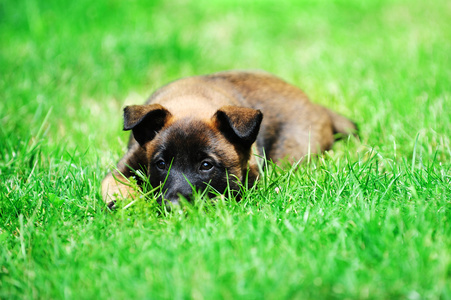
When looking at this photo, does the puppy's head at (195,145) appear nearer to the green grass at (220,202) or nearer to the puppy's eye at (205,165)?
the puppy's eye at (205,165)

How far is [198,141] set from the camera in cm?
328

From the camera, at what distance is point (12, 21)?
7.02 meters

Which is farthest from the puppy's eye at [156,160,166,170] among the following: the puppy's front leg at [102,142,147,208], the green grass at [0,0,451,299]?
the green grass at [0,0,451,299]

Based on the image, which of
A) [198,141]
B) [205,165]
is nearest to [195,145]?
[198,141]

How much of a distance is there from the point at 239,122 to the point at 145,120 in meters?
0.72

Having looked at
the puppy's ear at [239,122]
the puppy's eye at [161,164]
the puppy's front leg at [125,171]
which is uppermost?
the puppy's ear at [239,122]

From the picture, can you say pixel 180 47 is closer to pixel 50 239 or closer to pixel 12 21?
pixel 12 21

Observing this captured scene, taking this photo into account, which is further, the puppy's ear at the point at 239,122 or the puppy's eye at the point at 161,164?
the puppy's eye at the point at 161,164

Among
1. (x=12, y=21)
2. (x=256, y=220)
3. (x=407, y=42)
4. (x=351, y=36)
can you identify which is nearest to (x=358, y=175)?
(x=256, y=220)

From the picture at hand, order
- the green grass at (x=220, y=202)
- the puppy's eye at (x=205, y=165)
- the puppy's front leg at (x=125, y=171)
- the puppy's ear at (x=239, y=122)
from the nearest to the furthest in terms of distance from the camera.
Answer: the green grass at (x=220, y=202)
the puppy's ear at (x=239, y=122)
the puppy's eye at (x=205, y=165)
the puppy's front leg at (x=125, y=171)

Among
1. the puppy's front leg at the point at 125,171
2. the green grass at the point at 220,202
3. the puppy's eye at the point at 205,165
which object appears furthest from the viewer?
the puppy's front leg at the point at 125,171

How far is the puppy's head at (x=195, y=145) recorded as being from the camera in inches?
125

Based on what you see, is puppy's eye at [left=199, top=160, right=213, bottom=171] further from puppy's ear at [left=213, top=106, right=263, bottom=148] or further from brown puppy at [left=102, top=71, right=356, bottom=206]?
puppy's ear at [left=213, top=106, right=263, bottom=148]

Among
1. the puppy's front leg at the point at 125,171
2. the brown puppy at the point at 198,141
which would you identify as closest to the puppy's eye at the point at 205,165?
the brown puppy at the point at 198,141
